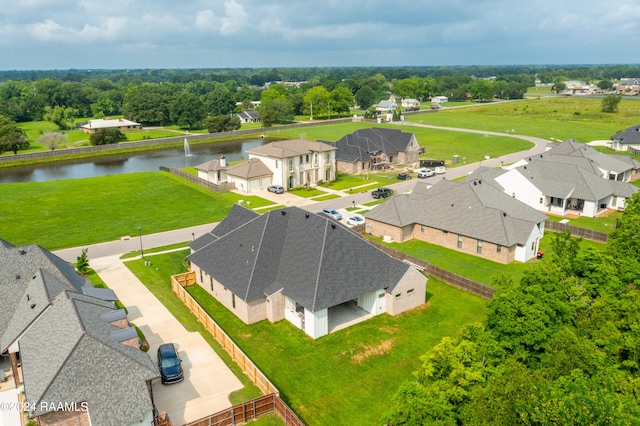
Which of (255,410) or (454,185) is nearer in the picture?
(255,410)

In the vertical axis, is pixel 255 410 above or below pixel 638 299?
below

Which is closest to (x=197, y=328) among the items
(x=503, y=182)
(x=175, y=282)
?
(x=175, y=282)

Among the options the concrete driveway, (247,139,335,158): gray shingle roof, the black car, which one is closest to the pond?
(247,139,335,158): gray shingle roof

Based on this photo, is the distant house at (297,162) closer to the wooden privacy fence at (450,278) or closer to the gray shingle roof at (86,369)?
the wooden privacy fence at (450,278)

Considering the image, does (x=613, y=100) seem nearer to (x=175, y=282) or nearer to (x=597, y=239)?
(x=597, y=239)

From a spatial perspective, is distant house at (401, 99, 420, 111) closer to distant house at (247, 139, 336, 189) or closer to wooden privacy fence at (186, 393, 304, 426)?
distant house at (247, 139, 336, 189)

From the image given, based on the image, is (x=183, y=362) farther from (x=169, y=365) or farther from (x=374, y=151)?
(x=374, y=151)
